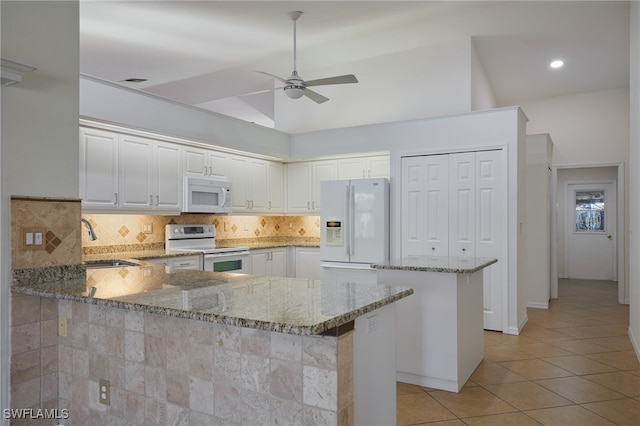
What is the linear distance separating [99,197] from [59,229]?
1.75 meters

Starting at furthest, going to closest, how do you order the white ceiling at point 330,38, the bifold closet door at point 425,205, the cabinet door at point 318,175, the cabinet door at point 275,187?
the cabinet door at point 275,187
the cabinet door at point 318,175
the bifold closet door at point 425,205
the white ceiling at point 330,38

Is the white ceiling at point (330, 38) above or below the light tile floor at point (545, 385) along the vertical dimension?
above

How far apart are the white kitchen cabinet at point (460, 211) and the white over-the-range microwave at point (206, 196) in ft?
7.17

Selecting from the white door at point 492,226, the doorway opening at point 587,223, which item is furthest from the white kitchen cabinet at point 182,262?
the doorway opening at point 587,223

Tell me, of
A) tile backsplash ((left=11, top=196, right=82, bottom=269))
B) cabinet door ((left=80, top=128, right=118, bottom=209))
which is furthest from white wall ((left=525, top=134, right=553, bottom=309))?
tile backsplash ((left=11, top=196, right=82, bottom=269))

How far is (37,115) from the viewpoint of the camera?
2248mm

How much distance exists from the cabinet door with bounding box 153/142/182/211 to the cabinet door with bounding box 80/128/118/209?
18.8 inches

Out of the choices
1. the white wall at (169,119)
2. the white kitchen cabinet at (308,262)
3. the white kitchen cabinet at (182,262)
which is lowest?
the white kitchen cabinet at (308,262)

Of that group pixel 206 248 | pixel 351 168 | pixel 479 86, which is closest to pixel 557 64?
pixel 479 86

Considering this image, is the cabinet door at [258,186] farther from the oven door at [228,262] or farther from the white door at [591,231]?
the white door at [591,231]

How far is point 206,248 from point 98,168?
158 centimetres

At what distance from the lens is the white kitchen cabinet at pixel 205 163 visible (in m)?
4.91

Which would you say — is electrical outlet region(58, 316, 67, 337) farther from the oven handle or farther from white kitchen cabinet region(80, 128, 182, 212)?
the oven handle

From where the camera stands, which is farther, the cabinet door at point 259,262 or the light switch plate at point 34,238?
the cabinet door at point 259,262
